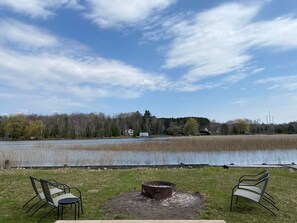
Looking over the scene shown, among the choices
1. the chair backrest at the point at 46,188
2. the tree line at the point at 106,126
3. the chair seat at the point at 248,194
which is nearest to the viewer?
the chair backrest at the point at 46,188

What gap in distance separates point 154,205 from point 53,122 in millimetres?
76525

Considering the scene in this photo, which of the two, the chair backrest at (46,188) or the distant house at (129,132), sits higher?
the distant house at (129,132)

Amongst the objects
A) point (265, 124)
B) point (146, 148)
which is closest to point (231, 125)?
point (265, 124)

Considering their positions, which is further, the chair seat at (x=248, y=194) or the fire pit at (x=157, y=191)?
the fire pit at (x=157, y=191)

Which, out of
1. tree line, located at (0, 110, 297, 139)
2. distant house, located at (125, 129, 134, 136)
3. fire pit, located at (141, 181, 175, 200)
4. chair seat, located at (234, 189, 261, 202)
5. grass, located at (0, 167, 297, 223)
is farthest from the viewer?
distant house, located at (125, 129, 134, 136)

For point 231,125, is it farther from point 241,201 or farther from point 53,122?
point 241,201

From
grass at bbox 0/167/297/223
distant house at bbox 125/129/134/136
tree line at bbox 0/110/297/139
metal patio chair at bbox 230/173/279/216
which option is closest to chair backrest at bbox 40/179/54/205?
grass at bbox 0/167/297/223

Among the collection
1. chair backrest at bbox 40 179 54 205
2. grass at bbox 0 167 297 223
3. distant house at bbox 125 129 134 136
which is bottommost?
grass at bbox 0 167 297 223

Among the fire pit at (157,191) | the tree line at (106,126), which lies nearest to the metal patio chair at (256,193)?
the fire pit at (157,191)

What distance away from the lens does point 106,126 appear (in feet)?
268

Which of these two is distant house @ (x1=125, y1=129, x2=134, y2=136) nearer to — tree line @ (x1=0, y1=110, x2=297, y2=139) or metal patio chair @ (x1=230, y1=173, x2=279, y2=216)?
tree line @ (x1=0, y1=110, x2=297, y2=139)

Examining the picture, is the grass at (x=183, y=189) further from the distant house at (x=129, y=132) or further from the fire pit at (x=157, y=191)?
the distant house at (x=129, y=132)

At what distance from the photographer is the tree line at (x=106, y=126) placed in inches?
2756

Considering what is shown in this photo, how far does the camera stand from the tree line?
7000cm
